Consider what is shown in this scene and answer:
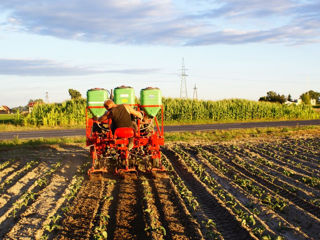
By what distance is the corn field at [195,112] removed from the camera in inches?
1276

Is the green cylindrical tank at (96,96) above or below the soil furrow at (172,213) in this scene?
above

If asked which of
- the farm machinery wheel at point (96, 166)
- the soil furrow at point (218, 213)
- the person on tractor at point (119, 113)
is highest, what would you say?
the person on tractor at point (119, 113)

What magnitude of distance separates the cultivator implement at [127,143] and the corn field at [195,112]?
20.5 m

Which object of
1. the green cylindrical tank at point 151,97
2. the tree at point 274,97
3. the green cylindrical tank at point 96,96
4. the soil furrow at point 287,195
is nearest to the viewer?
the soil furrow at point 287,195

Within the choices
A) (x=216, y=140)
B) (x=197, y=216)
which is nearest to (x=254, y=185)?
(x=197, y=216)

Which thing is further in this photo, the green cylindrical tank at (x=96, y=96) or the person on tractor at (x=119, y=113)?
the green cylindrical tank at (x=96, y=96)

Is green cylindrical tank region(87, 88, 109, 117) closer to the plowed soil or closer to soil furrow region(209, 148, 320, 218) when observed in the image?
the plowed soil

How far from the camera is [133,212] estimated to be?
753cm

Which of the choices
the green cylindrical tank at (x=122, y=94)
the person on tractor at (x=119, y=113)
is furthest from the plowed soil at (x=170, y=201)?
the green cylindrical tank at (x=122, y=94)

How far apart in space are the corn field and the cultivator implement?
2049 centimetres

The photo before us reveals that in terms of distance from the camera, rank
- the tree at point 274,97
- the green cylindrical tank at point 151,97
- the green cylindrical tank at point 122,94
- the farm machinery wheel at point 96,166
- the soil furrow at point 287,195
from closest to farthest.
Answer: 1. the soil furrow at point 287,195
2. the farm machinery wheel at point 96,166
3. the green cylindrical tank at point 151,97
4. the green cylindrical tank at point 122,94
5. the tree at point 274,97

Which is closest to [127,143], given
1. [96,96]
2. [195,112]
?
[96,96]

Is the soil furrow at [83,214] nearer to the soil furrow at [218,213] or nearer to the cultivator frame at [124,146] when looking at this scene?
the cultivator frame at [124,146]

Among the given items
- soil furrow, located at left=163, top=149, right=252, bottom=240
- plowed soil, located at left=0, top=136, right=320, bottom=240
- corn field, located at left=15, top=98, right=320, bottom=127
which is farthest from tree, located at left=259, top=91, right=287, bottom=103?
soil furrow, located at left=163, top=149, right=252, bottom=240
